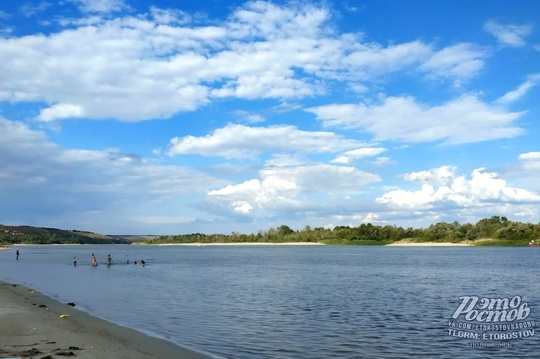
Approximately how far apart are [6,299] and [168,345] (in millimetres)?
20245

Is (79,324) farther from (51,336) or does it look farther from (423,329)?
(423,329)

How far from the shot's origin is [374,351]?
21.5m

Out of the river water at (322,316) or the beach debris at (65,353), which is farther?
the river water at (322,316)

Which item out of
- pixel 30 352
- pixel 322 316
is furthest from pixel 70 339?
pixel 322 316

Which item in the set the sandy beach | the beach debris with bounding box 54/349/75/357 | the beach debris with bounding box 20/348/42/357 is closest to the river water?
the sandy beach

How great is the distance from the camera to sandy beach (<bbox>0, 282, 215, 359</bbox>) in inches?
701

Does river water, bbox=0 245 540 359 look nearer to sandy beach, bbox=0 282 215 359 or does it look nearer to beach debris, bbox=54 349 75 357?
sandy beach, bbox=0 282 215 359

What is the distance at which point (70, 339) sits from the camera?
20.4 metres

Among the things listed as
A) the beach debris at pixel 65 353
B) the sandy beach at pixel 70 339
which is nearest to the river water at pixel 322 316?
the sandy beach at pixel 70 339

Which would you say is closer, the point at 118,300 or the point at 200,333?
the point at 200,333

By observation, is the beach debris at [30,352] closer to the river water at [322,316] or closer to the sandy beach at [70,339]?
the sandy beach at [70,339]

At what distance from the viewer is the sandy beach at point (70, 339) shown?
17.8 metres

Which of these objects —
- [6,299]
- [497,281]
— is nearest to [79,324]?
[6,299]

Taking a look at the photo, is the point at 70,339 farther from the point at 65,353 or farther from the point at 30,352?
the point at 65,353
